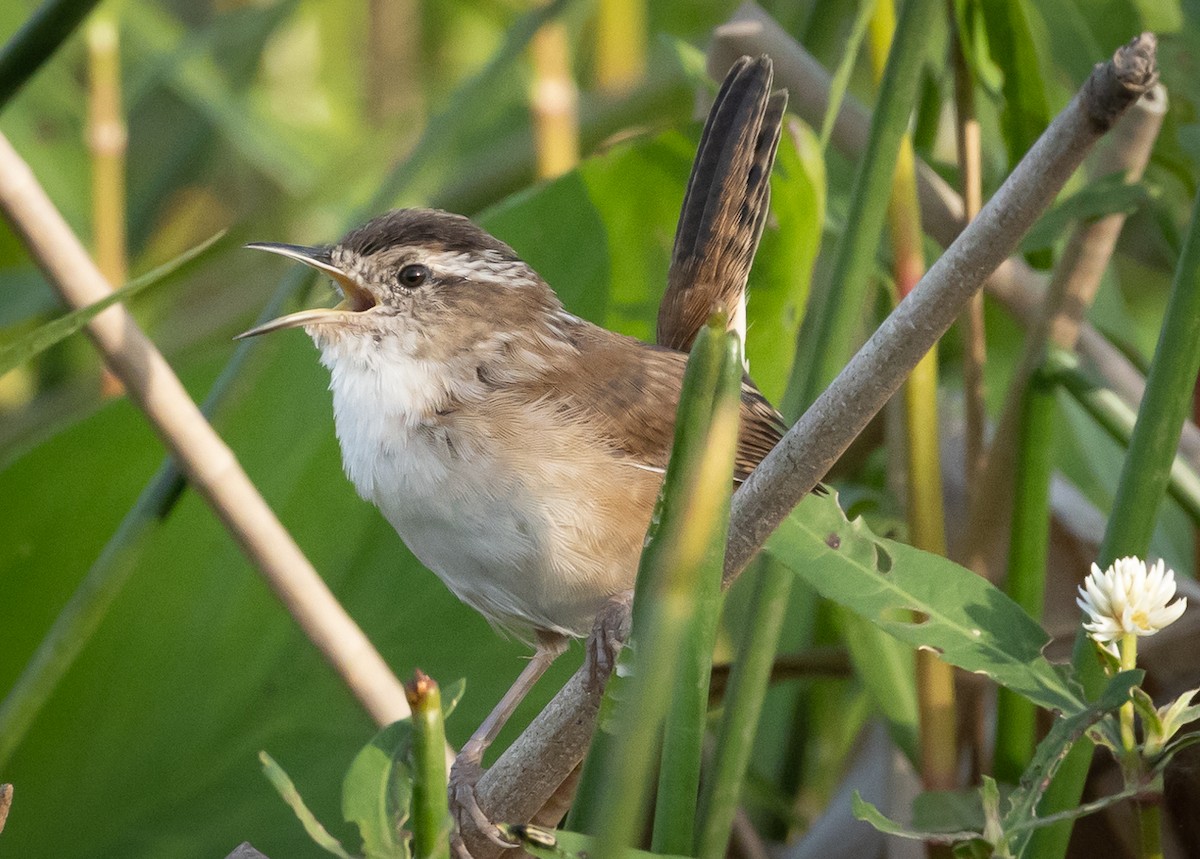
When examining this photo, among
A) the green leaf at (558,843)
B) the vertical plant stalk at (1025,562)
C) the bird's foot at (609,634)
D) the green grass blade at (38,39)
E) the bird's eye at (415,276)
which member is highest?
the green grass blade at (38,39)

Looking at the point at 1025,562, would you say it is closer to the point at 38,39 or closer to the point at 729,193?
the point at 729,193

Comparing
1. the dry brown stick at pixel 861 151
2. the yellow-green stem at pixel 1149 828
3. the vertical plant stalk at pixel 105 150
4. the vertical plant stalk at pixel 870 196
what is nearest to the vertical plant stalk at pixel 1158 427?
the yellow-green stem at pixel 1149 828

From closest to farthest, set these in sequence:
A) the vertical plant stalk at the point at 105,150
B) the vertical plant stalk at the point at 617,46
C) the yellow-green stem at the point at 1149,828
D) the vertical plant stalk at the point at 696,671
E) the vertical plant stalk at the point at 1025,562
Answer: the vertical plant stalk at the point at 696,671, the yellow-green stem at the point at 1149,828, the vertical plant stalk at the point at 1025,562, the vertical plant stalk at the point at 105,150, the vertical plant stalk at the point at 617,46

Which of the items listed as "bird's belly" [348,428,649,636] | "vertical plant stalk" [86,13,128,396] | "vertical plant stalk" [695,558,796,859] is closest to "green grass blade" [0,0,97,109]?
"bird's belly" [348,428,649,636]

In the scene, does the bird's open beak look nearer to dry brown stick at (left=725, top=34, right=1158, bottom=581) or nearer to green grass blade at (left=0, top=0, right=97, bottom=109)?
green grass blade at (left=0, top=0, right=97, bottom=109)

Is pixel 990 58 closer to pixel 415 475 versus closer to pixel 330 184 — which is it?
pixel 415 475

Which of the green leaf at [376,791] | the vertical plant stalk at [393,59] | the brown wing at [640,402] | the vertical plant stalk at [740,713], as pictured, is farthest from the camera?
the vertical plant stalk at [393,59]

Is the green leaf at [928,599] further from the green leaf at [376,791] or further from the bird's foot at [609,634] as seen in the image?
the green leaf at [376,791]

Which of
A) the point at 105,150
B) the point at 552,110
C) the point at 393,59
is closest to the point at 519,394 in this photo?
the point at 552,110

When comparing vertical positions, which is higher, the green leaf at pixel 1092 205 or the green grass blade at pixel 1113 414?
the green leaf at pixel 1092 205
